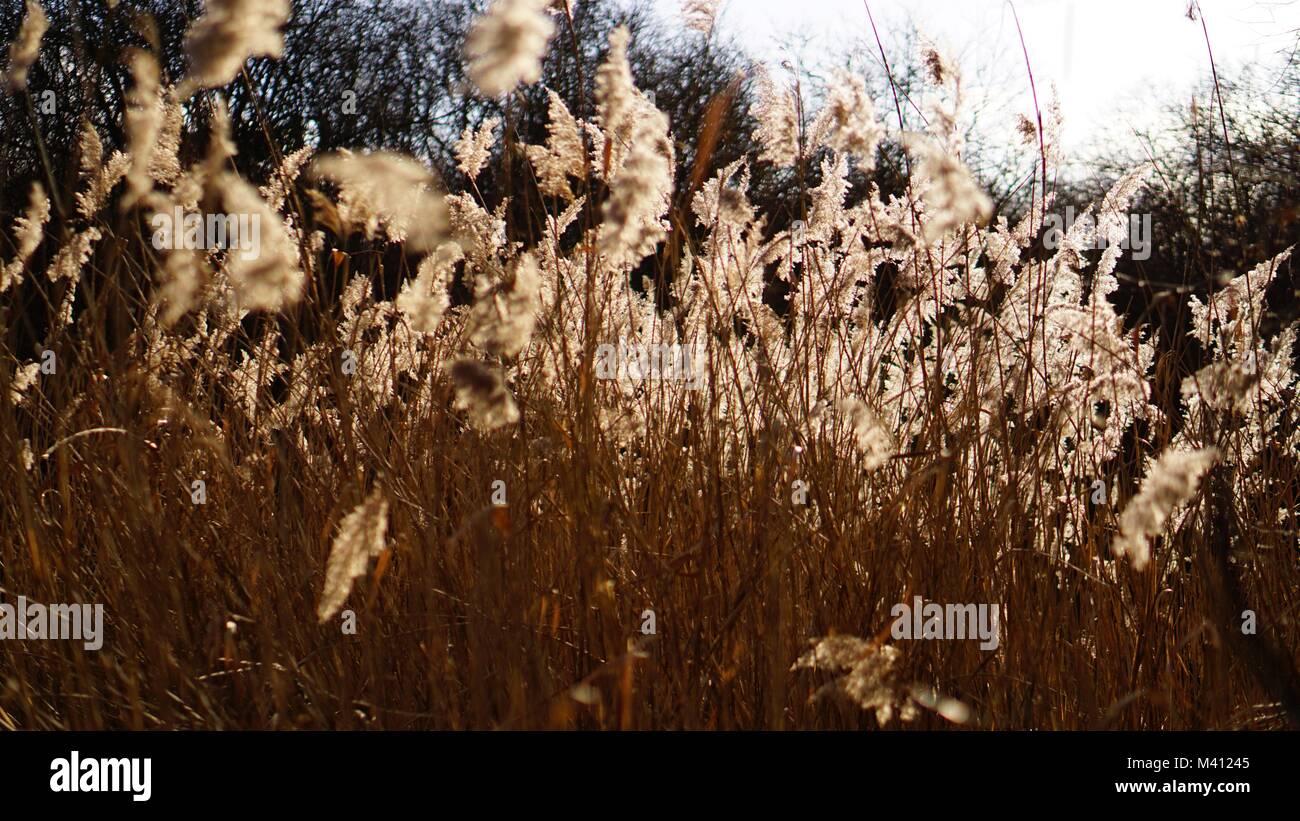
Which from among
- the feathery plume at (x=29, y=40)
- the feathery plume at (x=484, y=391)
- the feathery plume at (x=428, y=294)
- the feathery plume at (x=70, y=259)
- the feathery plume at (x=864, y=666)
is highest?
the feathery plume at (x=29, y=40)

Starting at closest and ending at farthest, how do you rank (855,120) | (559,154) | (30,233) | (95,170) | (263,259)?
(263,259)
(855,120)
(559,154)
(30,233)
(95,170)

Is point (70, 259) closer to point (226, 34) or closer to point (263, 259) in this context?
point (226, 34)

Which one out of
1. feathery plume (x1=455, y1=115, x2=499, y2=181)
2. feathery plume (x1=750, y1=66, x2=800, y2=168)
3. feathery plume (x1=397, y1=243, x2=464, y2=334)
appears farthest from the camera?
feathery plume (x1=455, y1=115, x2=499, y2=181)

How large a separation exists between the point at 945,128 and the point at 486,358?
3.16ft

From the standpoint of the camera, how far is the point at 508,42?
1.19m

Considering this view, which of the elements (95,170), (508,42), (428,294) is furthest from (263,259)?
(95,170)

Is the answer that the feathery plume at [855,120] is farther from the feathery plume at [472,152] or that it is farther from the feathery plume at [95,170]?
the feathery plume at [95,170]

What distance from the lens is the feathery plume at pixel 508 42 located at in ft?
3.89

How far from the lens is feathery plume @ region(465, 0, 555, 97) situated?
3.89 feet

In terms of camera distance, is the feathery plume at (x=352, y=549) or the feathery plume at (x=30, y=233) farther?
the feathery plume at (x=30, y=233)

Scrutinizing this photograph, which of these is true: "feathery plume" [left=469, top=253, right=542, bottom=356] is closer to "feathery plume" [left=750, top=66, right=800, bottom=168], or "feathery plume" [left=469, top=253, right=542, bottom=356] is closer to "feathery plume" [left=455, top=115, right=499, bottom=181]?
"feathery plume" [left=750, top=66, right=800, bottom=168]

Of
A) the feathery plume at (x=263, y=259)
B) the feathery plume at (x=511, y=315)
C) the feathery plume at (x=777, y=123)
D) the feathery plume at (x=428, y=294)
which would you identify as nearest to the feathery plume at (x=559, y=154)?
the feathery plume at (x=428, y=294)

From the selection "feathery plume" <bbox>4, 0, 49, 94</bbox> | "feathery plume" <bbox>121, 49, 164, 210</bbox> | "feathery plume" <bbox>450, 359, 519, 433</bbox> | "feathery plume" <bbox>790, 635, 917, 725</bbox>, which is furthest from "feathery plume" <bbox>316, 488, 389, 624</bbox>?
"feathery plume" <bbox>4, 0, 49, 94</bbox>
